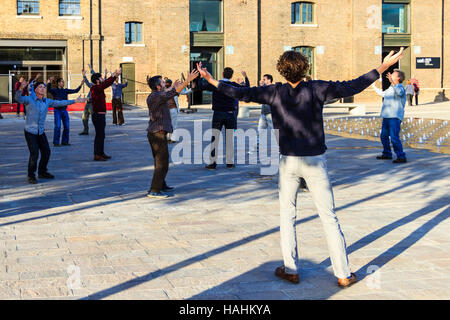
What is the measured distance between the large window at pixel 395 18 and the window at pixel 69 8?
19.6m

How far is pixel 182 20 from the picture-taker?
38844 millimetres

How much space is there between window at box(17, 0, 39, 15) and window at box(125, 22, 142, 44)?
5.20 meters

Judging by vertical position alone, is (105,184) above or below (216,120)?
below

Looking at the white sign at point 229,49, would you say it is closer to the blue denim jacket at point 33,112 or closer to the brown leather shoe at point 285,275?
the blue denim jacket at point 33,112

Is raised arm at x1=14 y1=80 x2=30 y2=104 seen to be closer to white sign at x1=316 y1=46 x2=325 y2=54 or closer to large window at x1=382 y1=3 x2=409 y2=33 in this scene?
white sign at x1=316 y1=46 x2=325 y2=54

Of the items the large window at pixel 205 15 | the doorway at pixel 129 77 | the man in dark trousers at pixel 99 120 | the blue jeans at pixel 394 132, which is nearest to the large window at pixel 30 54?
the doorway at pixel 129 77

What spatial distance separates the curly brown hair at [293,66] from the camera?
513 cm

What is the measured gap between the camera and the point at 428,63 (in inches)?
1718

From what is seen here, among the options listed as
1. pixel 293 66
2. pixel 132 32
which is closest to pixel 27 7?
pixel 132 32

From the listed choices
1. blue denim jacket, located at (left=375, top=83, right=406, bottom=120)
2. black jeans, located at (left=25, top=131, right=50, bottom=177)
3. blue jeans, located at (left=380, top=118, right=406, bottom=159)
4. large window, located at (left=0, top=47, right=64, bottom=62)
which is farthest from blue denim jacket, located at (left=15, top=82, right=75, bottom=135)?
large window, located at (left=0, top=47, right=64, bottom=62)

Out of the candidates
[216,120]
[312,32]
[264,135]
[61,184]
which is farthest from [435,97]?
[61,184]

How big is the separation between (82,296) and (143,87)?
116ft
